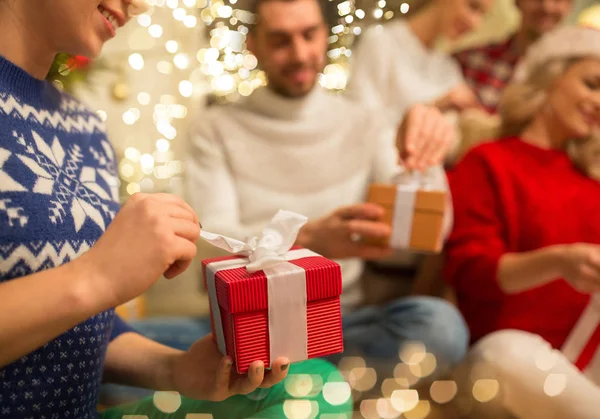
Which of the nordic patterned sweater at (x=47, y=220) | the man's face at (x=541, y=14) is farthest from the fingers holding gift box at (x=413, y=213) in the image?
the man's face at (x=541, y=14)

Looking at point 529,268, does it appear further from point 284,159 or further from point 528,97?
point 284,159

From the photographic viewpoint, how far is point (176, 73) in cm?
111

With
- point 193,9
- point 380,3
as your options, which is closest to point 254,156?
point 193,9

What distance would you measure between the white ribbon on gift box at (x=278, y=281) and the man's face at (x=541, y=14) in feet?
3.37

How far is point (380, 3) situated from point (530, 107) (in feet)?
1.74

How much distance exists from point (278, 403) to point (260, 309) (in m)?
0.15

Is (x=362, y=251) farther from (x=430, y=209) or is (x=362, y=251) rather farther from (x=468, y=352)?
(x=468, y=352)

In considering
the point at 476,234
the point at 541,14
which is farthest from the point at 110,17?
the point at 541,14

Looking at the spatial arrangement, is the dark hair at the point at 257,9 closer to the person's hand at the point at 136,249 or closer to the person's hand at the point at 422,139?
the person's hand at the point at 422,139

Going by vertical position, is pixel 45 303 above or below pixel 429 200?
above

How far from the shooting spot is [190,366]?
54cm

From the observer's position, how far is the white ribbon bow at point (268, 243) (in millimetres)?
448

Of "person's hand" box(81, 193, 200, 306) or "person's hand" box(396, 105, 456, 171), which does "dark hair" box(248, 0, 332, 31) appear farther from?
"person's hand" box(81, 193, 200, 306)

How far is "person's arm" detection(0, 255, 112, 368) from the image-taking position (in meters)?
0.37
